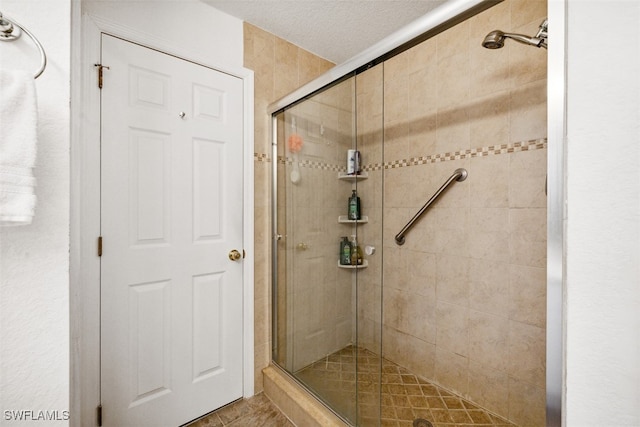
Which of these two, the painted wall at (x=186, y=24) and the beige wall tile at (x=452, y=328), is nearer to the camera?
the painted wall at (x=186, y=24)

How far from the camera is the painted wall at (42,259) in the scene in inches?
26.0

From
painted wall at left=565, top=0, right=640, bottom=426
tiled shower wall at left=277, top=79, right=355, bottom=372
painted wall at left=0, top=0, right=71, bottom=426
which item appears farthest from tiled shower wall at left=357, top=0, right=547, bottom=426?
painted wall at left=0, top=0, right=71, bottom=426

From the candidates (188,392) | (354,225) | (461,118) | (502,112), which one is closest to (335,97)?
Answer: (354,225)

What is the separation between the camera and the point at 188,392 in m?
1.51

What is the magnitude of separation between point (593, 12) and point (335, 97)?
1.08 m

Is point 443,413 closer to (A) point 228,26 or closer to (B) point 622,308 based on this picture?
(B) point 622,308

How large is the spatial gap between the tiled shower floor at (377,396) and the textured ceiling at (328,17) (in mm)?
1869

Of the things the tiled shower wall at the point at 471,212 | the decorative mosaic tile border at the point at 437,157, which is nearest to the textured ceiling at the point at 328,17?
the tiled shower wall at the point at 471,212

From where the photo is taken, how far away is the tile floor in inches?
59.4

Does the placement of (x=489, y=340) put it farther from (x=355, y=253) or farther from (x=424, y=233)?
(x=355, y=253)

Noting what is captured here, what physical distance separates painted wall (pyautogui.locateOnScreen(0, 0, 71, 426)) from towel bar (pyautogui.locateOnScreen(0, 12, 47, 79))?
2 centimetres

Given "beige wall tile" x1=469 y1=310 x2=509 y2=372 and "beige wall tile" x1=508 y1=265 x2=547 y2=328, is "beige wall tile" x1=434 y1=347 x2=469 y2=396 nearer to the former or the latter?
"beige wall tile" x1=469 y1=310 x2=509 y2=372

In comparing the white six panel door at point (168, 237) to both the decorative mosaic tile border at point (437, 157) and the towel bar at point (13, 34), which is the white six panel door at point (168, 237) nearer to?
the decorative mosaic tile border at point (437, 157)

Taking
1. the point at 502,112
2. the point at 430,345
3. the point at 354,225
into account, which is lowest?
the point at 430,345
